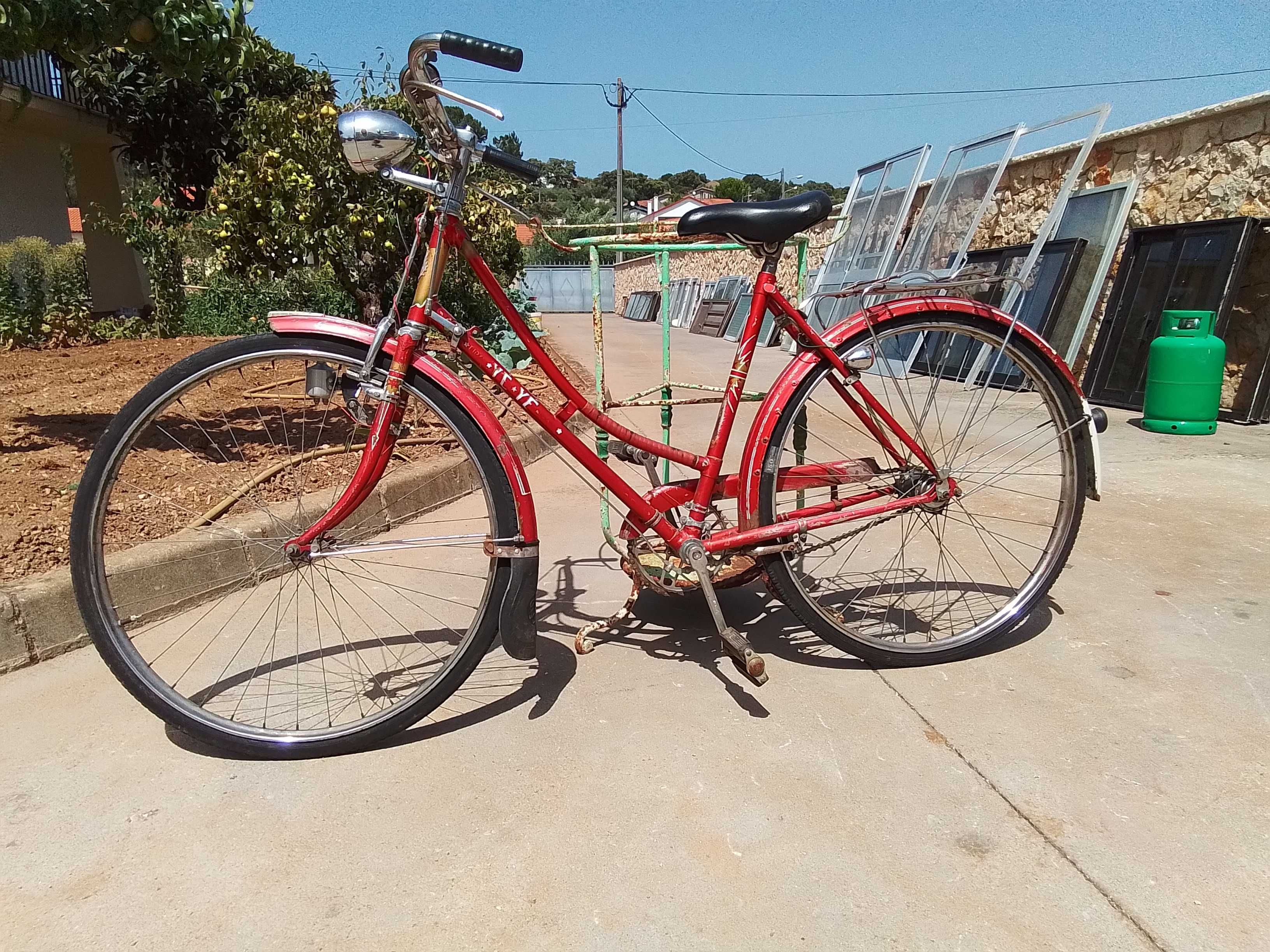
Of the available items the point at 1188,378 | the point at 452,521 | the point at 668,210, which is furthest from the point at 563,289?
the point at 668,210

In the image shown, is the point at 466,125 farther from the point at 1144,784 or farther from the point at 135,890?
the point at 1144,784

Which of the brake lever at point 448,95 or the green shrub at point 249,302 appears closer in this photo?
the brake lever at point 448,95

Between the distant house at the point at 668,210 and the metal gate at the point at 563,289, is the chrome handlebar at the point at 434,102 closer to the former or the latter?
the distant house at the point at 668,210

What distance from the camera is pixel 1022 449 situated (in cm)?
479

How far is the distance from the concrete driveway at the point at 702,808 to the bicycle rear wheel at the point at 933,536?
0.16 metres

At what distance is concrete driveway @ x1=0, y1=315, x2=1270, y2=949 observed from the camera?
58.4 inches

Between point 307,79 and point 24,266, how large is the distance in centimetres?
483

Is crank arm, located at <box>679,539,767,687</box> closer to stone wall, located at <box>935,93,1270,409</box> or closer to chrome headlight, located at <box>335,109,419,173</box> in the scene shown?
chrome headlight, located at <box>335,109,419,173</box>

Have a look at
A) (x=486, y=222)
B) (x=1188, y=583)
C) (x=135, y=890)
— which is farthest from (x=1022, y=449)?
(x=486, y=222)

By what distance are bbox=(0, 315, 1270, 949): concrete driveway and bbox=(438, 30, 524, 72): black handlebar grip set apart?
1605 millimetres

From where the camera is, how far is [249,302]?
9641 millimetres

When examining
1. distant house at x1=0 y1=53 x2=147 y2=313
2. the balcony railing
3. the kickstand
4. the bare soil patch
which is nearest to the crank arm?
the kickstand

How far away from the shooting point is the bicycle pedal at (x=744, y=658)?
2.10 metres

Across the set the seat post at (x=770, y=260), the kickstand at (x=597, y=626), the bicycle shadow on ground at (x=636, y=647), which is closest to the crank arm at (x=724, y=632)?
the bicycle shadow on ground at (x=636, y=647)
